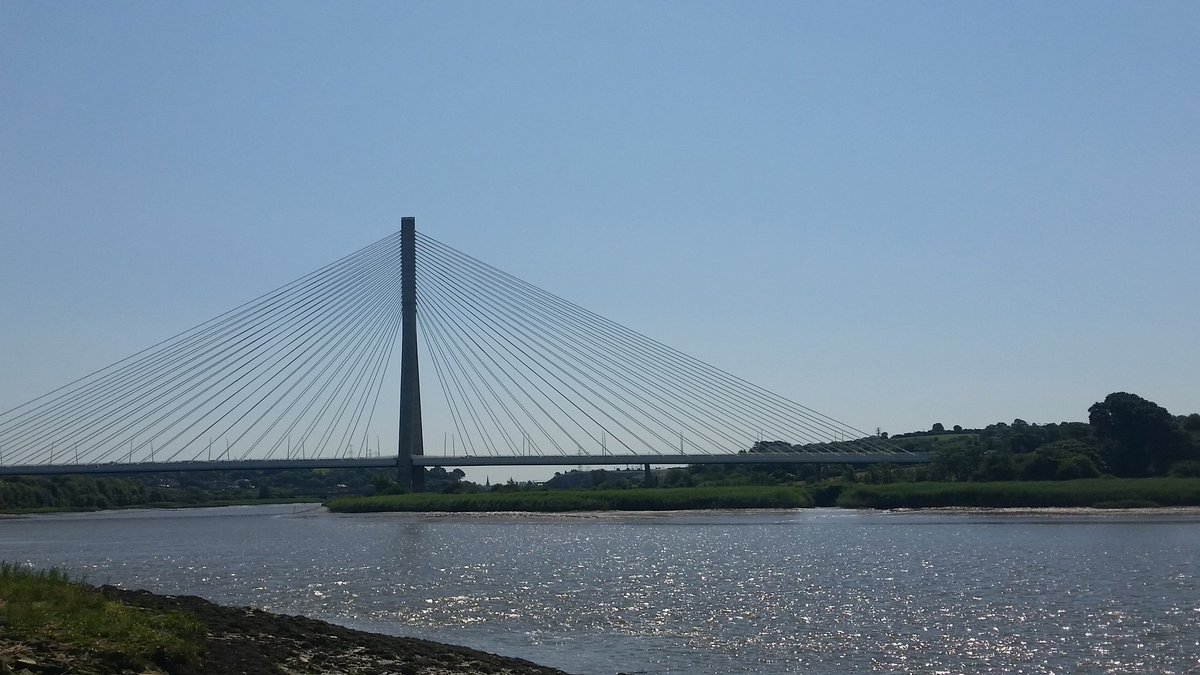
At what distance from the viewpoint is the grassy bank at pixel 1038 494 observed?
52438 millimetres

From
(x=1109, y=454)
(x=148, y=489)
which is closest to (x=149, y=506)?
(x=148, y=489)

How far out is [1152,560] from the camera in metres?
30.0

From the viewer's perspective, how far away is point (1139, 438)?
65.8m

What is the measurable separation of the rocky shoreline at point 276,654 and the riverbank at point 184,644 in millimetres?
12

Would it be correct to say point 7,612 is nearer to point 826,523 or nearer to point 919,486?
point 826,523

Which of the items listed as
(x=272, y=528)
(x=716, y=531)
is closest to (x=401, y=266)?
(x=272, y=528)

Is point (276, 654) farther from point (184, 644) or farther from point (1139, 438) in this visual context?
point (1139, 438)

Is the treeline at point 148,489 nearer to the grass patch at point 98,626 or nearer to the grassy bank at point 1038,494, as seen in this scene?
the grassy bank at point 1038,494

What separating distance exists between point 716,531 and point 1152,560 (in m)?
19.2

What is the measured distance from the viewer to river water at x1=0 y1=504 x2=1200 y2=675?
17.8m

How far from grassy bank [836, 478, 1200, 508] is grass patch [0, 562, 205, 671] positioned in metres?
45.3

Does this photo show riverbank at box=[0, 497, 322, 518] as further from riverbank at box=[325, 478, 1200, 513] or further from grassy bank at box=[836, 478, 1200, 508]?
grassy bank at box=[836, 478, 1200, 508]

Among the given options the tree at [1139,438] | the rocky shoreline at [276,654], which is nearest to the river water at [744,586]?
the rocky shoreline at [276,654]

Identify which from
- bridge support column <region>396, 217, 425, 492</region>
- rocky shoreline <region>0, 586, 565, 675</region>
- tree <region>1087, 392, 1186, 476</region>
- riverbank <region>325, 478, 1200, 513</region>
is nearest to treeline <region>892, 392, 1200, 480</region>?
tree <region>1087, 392, 1186, 476</region>
